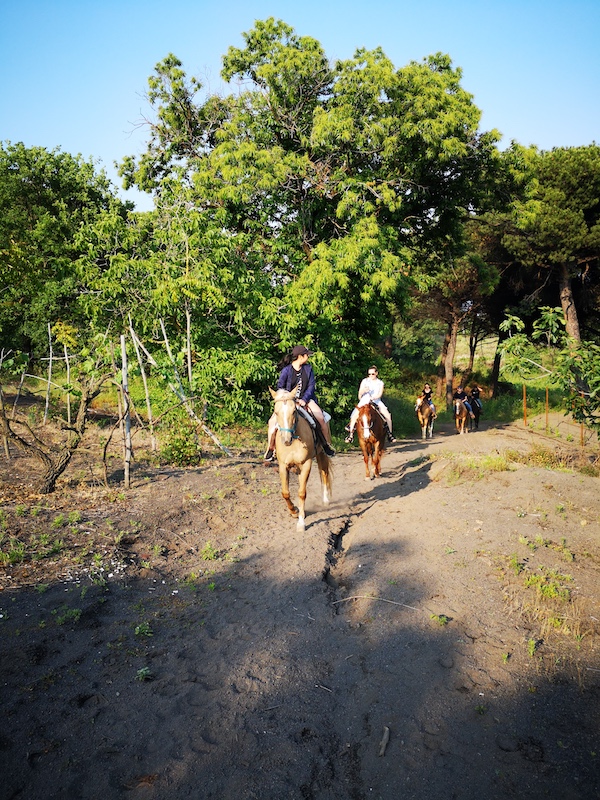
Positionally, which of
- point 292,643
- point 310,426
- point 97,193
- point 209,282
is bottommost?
point 292,643

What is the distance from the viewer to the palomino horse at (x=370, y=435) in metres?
12.4

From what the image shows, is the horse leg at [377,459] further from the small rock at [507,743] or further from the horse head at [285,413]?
the small rock at [507,743]

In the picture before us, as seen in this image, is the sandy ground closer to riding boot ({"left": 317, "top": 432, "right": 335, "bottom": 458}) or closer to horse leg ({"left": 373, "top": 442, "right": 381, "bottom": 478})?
riding boot ({"left": 317, "top": 432, "right": 335, "bottom": 458})

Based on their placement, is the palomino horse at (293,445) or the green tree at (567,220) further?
the green tree at (567,220)

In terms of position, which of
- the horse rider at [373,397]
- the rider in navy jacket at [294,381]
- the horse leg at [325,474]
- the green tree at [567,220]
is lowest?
the horse leg at [325,474]

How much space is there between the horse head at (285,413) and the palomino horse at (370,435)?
4.19 m

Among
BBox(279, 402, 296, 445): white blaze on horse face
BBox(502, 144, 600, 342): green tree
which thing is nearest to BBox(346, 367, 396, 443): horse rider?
BBox(279, 402, 296, 445): white blaze on horse face

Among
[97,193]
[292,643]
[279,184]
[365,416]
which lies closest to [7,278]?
[279,184]

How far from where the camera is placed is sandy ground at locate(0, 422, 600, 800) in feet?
11.5

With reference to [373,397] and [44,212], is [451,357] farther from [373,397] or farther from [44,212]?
[44,212]

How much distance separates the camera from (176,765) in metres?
3.57

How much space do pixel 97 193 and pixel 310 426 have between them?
81.3 feet

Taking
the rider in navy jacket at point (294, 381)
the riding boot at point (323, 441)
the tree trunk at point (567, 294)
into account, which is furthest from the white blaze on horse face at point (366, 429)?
the tree trunk at point (567, 294)

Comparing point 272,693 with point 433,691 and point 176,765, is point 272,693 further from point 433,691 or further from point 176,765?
point 433,691
